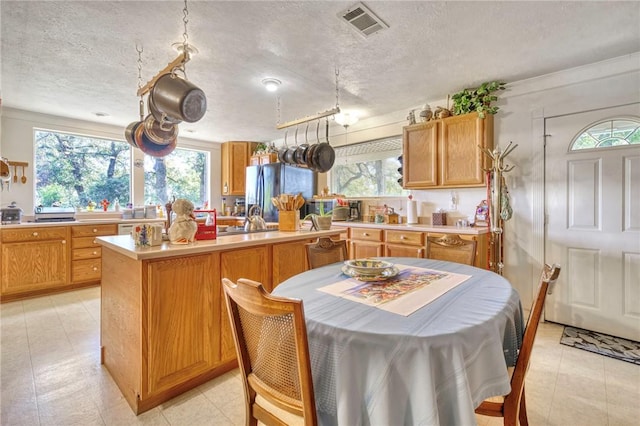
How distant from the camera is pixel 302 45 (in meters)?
2.31

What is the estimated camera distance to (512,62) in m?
2.62

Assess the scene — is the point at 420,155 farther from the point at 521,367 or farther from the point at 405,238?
the point at 521,367

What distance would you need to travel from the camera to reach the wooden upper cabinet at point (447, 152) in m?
3.10

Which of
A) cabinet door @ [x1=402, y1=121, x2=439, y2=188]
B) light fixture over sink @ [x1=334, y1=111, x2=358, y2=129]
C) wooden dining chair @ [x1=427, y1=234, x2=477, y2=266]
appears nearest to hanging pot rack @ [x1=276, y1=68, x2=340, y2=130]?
light fixture over sink @ [x1=334, y1=111, x2=358, y2=129]

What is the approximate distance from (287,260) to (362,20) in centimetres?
186

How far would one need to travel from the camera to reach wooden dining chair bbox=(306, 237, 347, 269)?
1.99 meters

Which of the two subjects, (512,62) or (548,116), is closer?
(512,62)

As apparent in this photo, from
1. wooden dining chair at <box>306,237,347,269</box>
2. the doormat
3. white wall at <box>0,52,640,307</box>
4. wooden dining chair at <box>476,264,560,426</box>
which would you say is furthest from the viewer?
white wall at <box>0,52,640,307</box>

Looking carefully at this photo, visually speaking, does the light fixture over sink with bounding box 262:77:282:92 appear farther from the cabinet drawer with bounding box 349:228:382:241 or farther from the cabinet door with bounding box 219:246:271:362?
the cabinet drawer with bounding box 349:228:382:241

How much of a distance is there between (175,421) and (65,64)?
3.14 metres

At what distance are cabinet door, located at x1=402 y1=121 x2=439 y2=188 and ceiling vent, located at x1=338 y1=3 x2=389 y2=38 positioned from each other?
1618mm

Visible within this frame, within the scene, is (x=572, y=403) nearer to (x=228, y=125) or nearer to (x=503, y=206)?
(x=503, y=206)

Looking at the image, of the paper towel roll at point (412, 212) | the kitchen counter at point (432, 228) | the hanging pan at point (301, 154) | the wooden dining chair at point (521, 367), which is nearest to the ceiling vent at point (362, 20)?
the hanging pan at point (301, 154)

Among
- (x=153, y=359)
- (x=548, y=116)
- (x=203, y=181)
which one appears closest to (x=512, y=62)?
(x=548, y=116)
